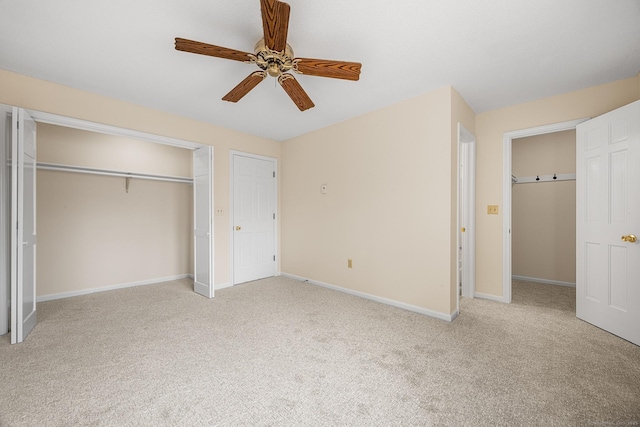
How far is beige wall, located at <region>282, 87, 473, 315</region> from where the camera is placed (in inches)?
110

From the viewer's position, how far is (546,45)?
6.73ft

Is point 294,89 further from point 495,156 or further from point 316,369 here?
point 495,156

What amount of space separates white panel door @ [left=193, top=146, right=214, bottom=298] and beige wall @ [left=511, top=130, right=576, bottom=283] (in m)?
5.06

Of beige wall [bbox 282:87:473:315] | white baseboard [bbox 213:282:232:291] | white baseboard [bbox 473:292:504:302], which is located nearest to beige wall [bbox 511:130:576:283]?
white baseboard [bbox 473:292:504:302]

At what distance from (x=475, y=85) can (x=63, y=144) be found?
531cm

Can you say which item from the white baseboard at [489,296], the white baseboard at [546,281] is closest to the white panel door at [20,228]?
the white baseboard at [489,296]

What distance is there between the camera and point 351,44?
2051 mm

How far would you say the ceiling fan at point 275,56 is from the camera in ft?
4.83

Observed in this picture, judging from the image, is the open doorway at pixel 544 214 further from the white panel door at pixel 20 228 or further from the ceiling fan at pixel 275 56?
the white panel door at pixel 20 228

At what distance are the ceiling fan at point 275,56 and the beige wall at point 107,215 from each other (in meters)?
3.04

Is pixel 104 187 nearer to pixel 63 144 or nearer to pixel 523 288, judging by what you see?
pixel 63 144

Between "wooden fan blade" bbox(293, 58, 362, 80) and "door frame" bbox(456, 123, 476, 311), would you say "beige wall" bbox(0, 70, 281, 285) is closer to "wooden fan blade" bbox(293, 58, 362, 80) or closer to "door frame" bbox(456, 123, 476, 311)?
"wooden fan blade" bbox(293, 58, 362, 80)

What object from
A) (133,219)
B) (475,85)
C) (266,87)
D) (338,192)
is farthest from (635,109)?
(133,219)

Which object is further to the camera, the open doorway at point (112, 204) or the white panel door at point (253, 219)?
the white panel door at point (253, 219)
